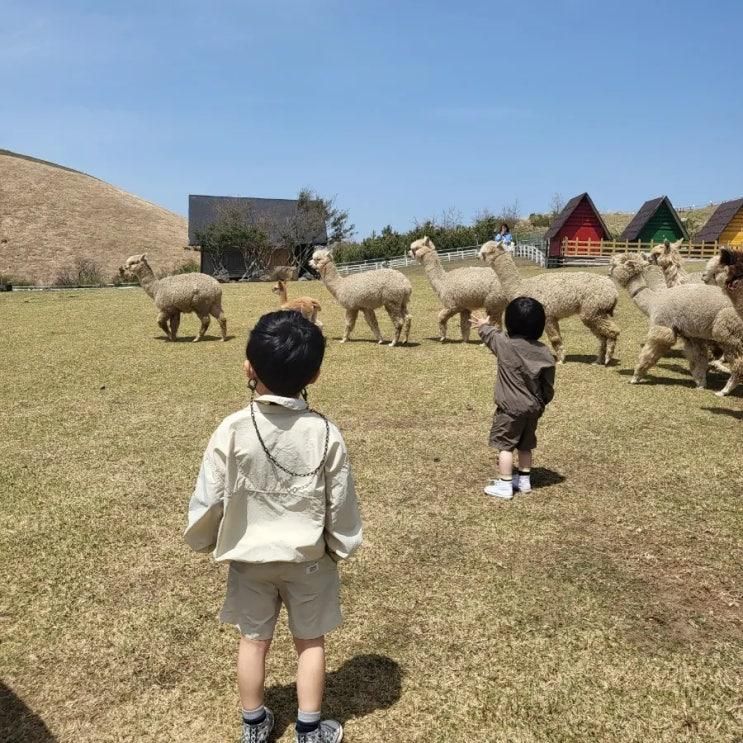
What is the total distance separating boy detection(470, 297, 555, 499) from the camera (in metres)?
4.79

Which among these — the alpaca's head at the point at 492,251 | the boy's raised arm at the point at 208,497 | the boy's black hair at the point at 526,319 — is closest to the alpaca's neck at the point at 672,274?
the alpaca's head at the point at 492,251

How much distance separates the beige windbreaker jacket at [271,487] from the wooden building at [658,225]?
3387 centimetres

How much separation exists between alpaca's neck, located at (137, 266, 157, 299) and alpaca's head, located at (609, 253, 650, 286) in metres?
9.37

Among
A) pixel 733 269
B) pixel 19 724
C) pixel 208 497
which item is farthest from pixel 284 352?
pixel 733 269

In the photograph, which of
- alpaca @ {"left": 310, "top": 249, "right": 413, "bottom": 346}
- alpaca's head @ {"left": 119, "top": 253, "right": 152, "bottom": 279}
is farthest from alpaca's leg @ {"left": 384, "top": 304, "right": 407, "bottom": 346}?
alpaca's head @ {"left": 119, "top": 253, "right": 152, "bottom": 279}

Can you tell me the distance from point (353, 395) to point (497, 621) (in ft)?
18.0

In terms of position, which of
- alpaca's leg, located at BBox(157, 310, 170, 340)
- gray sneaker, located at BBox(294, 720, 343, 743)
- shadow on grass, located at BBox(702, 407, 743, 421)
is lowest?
gray sneaker, located at BBox(294, 720, 343, 743)

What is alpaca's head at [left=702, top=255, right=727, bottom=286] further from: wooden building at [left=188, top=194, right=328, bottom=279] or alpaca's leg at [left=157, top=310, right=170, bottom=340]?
wooden building at [left=188, top=194, right=328, bottom=279]

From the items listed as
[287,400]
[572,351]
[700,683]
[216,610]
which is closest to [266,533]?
[287,400]

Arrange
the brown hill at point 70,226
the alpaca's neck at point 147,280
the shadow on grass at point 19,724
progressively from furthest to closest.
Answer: the brown hill at point 70,226
the alpaca's neck at point 147,280
the shadow on grass at point 19,724

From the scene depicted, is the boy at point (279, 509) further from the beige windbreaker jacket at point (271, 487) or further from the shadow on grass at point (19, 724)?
the shadow on grass at point (19, 724)

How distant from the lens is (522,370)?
482cm

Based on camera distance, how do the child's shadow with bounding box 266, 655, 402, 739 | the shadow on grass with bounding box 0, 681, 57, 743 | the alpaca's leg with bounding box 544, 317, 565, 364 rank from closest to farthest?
the shadow on grass with bounding box 0, 681, 57, 743 < the child's shadow with bounding box 266, 655, 402, 739 < the alpaca's leg with bounding box 544, 317, 565, 364

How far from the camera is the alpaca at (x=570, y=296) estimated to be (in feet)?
33.4
